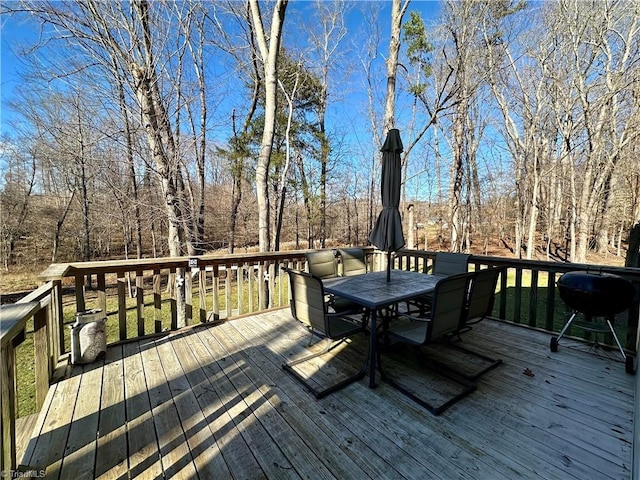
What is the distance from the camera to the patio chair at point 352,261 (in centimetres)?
429

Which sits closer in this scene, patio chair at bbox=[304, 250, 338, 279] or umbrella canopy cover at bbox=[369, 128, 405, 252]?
umbrella canopy cover at bbox=[369, 128, 405, 252]

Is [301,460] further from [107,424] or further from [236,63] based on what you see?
[236,63]

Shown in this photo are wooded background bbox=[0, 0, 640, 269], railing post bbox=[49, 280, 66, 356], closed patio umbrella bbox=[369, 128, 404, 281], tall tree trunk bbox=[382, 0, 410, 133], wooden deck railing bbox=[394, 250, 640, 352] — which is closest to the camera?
railing post bbox=[49, 280, 66, 356]

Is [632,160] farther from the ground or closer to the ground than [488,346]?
farther from the ground

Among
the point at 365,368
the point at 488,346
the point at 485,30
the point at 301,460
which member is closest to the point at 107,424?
the point at 301,460

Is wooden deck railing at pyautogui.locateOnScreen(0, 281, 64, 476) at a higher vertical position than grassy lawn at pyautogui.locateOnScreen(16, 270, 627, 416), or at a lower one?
higher

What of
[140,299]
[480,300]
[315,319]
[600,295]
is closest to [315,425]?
[315,319]

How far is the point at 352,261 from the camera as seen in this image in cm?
435

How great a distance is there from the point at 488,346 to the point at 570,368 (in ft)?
2.26

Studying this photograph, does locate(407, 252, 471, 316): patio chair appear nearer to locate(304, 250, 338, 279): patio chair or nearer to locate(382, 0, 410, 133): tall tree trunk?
locate(304, 250, 338, 279): patio chair

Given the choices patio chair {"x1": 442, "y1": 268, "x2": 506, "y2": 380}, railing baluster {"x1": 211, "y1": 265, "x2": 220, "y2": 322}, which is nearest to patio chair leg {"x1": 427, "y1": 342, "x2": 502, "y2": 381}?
patio chair {"x1": 442, "y1": 268, "x2": 506, "y2": 380}

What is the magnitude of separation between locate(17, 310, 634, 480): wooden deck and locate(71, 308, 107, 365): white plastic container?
0.11m

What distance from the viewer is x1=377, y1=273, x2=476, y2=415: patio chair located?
2.17m

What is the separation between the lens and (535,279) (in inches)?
135
